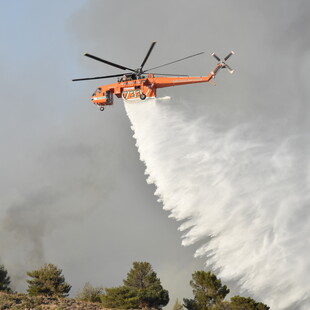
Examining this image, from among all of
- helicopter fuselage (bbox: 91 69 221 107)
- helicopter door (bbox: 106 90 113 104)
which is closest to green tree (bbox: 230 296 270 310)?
helicopter fuselage (bbox: 91 69 221 107)

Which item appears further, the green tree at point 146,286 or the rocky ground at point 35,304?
the green tree at point 146,286

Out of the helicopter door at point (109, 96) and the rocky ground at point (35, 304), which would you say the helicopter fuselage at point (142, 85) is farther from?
the rocky ground at point (35, 304)

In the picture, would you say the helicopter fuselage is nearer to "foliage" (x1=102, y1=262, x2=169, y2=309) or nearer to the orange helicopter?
the orange helicopter

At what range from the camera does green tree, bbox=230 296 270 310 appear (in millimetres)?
49028

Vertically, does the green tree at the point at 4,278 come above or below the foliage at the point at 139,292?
above

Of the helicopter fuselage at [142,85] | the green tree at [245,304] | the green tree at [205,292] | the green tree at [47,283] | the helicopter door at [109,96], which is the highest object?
the helicopter door at [109,96]

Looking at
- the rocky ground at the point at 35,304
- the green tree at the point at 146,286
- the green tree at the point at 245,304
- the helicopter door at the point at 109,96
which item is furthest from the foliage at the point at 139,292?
the helicopter door at the point at 109,96

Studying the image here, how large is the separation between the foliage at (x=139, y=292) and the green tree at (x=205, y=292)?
359 centimetres

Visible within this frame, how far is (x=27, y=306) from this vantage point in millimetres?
44031

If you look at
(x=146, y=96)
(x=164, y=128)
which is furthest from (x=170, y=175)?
(x=146, y=96)

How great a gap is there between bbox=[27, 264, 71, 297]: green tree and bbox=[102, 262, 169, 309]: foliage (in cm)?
839

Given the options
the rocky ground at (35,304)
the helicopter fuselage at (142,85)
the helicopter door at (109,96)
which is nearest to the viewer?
the rocky ground at (35,304)

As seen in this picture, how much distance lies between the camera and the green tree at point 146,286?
176ft

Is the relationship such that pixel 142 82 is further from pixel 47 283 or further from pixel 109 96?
pixel 47 283
